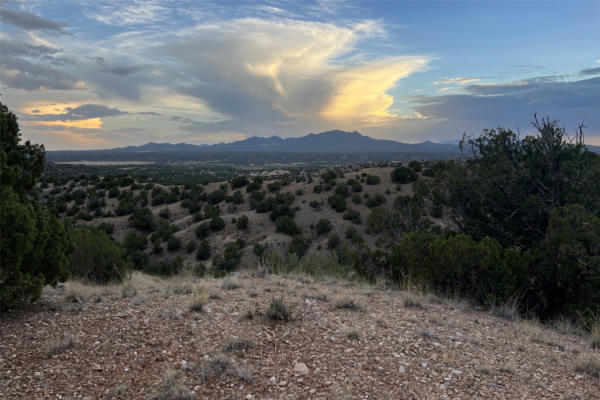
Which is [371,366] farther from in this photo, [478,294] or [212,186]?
[212,186]

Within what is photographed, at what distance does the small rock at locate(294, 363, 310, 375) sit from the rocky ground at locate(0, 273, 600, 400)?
1cm

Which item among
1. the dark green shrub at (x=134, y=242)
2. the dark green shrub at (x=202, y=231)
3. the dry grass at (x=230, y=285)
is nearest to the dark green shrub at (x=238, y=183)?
the dark green shrub at (x=202, y=231)

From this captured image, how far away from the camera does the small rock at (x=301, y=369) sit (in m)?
4.61

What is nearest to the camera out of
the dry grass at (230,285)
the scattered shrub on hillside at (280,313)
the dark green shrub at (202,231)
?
the scattered shrub on hillside at (280,313)

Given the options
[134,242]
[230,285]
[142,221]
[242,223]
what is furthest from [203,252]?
[230,285]

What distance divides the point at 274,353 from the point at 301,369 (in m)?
0.52

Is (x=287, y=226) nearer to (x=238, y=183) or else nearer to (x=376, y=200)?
(x=376, y=200)

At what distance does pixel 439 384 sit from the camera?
14.6 feet

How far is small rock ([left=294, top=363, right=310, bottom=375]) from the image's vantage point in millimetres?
4609

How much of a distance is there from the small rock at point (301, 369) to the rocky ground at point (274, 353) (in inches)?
0.5

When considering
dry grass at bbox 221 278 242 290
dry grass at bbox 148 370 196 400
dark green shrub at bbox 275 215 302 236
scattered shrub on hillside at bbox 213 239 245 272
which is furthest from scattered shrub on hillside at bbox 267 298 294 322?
dark green shrub at bbox 275 215 302 236

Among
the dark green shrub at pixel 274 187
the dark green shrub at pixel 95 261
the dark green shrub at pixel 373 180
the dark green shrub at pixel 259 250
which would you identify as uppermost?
the dark green shrub at pixel 373 180

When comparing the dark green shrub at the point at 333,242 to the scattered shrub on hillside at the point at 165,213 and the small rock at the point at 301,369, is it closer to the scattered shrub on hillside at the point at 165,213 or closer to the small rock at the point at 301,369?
the scattered shrub on hillside at the point at 165,213

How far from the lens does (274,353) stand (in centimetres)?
504
